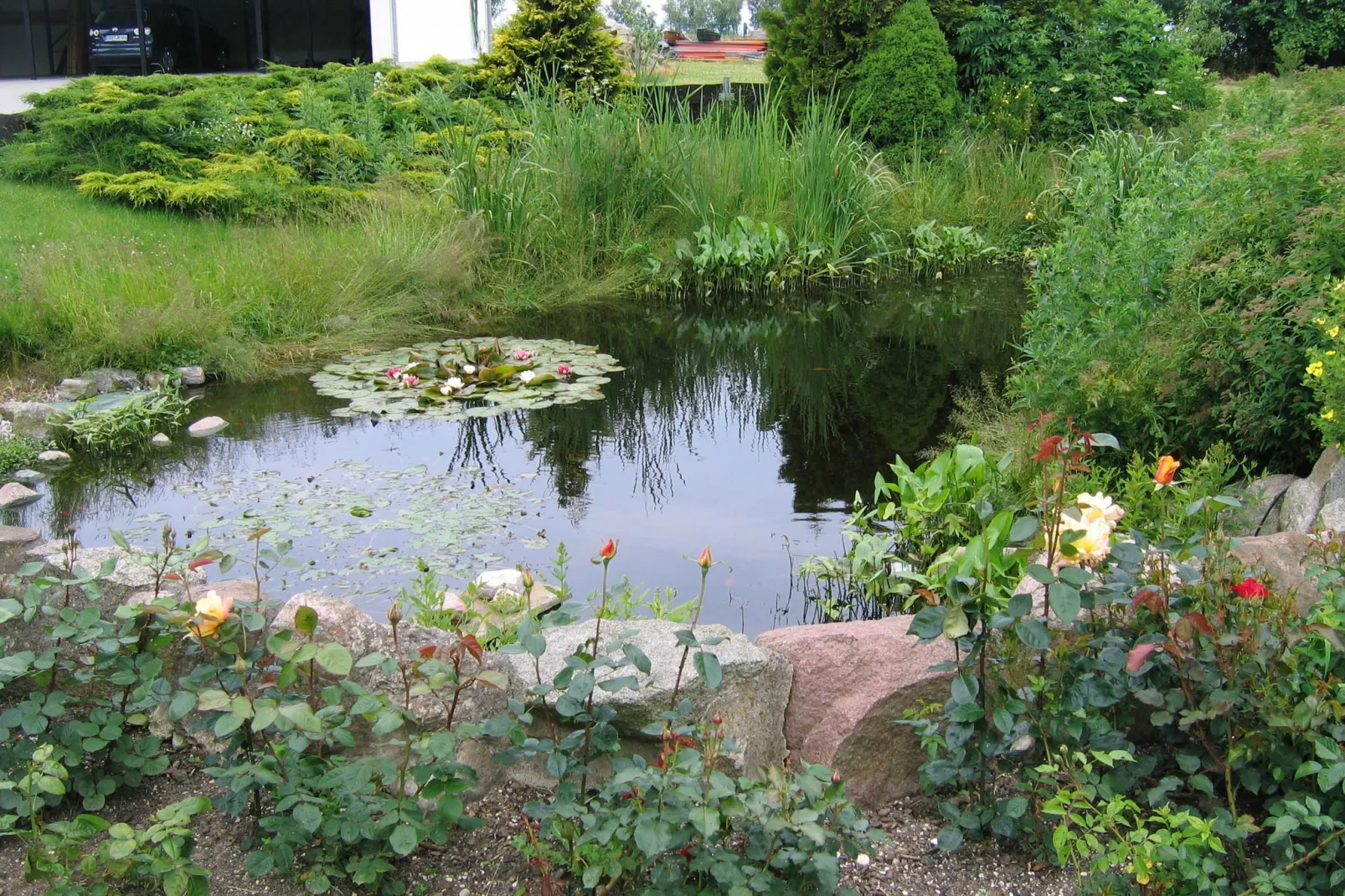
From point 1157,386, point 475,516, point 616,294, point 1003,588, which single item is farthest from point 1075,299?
point 616,294

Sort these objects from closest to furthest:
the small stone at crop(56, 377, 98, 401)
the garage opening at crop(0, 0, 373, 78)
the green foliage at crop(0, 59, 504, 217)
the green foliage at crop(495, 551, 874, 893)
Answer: the green foliage at crop(495, 551, 874, 893) < the small stone at crop(56, 377, 98, 401) < the green foliage at crop(0, 59, 504, 217) < the garage opening at crop(0, 0, 373, 78)

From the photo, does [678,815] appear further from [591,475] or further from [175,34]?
[175,34]

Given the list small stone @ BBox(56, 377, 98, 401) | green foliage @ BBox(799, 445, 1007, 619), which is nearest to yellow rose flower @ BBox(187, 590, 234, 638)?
green foliage @ BBox(799, 445, 1007, 619)

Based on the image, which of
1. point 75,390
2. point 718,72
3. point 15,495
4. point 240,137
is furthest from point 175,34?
point 15,495

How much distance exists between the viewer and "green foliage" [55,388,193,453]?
5508 millimetres

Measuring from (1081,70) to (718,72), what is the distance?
1159cm

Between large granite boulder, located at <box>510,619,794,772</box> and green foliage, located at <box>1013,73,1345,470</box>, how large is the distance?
190 centimetres

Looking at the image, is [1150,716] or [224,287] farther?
[224,287]

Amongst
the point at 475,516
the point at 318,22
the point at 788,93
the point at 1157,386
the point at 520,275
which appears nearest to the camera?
the point at 1157,386

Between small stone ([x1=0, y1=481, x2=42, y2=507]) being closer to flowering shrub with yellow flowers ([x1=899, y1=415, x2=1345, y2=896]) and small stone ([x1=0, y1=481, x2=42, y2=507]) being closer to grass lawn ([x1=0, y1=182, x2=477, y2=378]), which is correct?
grass lawn ([x1=0, y1=182, x2=477, y2=378])

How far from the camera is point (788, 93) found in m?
12.5

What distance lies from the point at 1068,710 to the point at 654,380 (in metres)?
4.85

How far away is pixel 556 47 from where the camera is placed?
1284 centimetres

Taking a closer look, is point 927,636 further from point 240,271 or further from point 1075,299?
point 240,271
